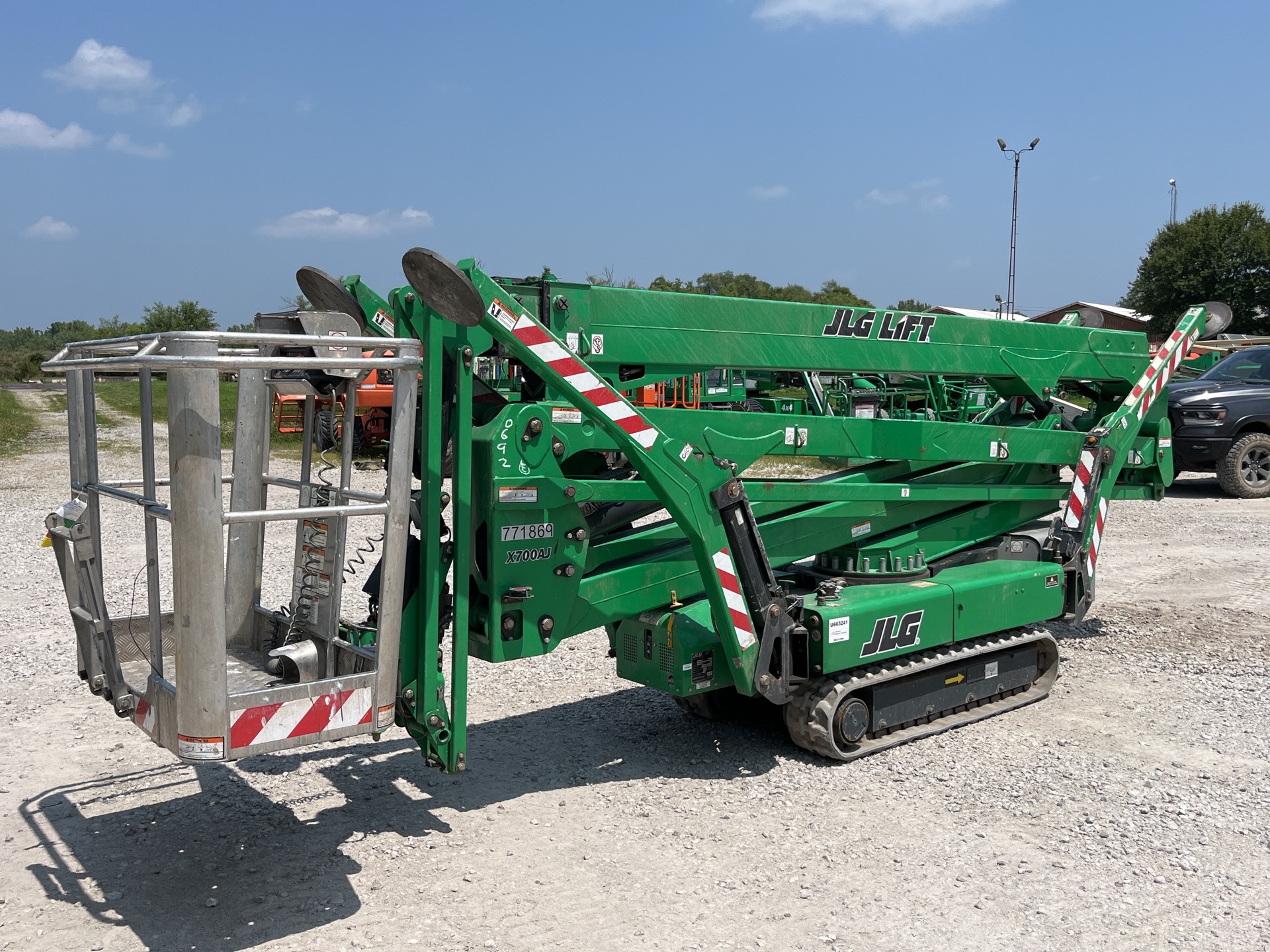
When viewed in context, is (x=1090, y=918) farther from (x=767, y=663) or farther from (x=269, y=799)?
(x=269, y=799)

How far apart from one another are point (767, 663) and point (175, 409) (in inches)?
120

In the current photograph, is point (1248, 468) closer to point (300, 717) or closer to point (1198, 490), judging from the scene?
point (1198, 490)

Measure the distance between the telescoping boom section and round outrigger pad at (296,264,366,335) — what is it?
0.02m

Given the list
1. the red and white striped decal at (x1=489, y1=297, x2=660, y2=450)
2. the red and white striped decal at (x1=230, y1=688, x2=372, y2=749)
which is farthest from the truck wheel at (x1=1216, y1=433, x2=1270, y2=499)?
the red and white striped decal at (x1=230, y1=688, x2=372, y2=749)

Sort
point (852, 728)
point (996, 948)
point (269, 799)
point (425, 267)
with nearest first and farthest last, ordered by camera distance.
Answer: point (996, 948)
point (425, 267)
point (269, 799)
point (852, 728)

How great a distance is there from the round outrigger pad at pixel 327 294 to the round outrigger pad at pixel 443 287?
85 cm

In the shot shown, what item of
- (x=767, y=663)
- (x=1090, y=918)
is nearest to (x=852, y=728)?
Answer: (x=767, y=663)

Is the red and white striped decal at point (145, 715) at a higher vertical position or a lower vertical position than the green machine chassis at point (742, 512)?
lower

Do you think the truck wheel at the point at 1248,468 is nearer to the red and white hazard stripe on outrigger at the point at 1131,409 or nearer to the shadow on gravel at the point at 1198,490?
the shadow on gravel at the point at 1198,490

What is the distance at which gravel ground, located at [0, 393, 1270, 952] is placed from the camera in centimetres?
396

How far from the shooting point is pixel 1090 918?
3994mm

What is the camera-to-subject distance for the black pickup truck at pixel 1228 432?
586 inches

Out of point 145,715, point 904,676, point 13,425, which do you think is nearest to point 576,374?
point 145,715

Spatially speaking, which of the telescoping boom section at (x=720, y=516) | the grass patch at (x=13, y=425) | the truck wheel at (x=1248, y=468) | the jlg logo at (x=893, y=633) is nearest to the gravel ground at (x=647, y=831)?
the telescoping boom section at (x=720, y=516)
